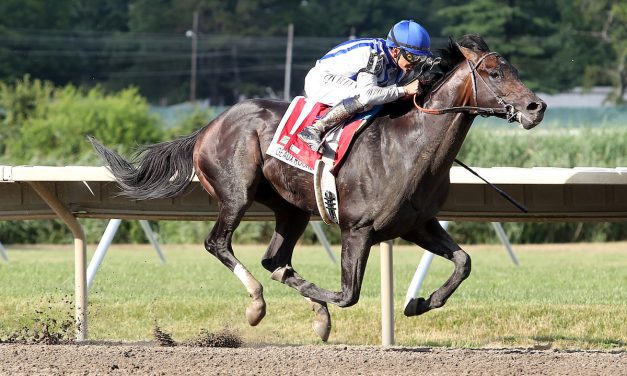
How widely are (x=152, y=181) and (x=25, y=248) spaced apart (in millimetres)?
10283

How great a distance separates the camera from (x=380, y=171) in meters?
6.17

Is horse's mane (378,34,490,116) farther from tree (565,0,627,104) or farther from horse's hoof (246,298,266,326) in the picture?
tree (565,0,627,104)

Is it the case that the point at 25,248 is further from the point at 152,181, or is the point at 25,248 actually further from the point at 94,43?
the point at 94,43

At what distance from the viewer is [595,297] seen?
9422mm

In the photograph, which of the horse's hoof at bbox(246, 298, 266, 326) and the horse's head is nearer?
the horse's head

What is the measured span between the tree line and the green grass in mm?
34530

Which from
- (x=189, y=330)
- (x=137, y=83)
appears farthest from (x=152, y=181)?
(x=137, y=83)

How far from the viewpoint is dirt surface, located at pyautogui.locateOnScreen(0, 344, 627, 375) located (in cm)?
552

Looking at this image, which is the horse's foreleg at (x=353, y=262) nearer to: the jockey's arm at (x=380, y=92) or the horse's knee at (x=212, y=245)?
the jockey's arm at (x=380, y=92)

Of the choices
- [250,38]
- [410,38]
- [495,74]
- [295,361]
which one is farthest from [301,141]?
[250,38]

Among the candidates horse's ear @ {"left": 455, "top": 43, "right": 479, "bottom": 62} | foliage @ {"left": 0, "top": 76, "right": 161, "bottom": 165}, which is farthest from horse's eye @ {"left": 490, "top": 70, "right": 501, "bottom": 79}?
foliage @ {"left": 0, "top": 76, "right": 161, "bottom": 165}

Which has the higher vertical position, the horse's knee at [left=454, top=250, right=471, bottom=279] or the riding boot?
the riding boot

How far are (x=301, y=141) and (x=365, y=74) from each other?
52 centimetres

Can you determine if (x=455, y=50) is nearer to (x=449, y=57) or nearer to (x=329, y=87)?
(x=449, y=57)
